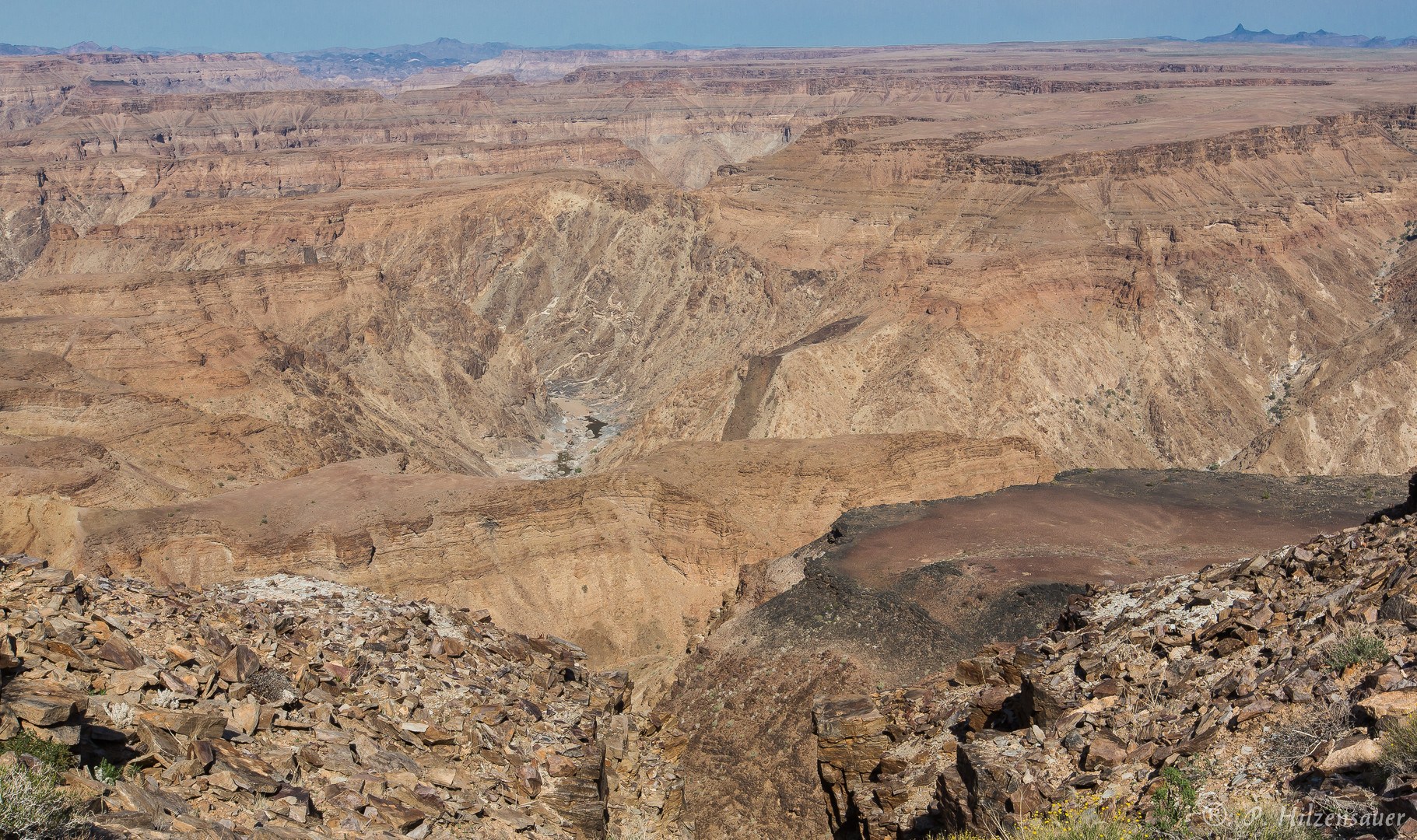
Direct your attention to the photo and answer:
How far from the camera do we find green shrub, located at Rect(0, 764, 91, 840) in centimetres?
899

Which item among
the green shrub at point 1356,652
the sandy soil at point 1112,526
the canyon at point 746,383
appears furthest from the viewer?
the canyon at point 746,383

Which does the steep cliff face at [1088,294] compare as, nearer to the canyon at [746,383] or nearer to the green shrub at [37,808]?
the canyon at [746,383]

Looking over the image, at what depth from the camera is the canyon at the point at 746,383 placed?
30766mm

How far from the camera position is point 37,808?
9.36 meters

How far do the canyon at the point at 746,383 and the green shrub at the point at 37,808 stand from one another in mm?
10420

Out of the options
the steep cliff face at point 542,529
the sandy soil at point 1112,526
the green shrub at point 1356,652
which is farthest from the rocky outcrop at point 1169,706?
the steep cliff face at point 542,529

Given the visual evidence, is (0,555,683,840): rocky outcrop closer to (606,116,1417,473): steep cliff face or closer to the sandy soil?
the sandy soil

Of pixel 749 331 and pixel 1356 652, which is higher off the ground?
pixel 749 331

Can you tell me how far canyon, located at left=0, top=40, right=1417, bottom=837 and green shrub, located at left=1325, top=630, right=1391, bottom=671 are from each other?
33.4 feet

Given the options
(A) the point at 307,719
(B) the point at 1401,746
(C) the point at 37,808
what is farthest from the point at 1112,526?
(C) the point at 37,808

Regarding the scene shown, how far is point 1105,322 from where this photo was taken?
68812 mm

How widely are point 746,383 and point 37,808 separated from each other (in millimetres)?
52347

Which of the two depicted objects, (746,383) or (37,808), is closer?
(37,808)

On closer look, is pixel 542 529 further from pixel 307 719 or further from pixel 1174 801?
pixel 1174 801
